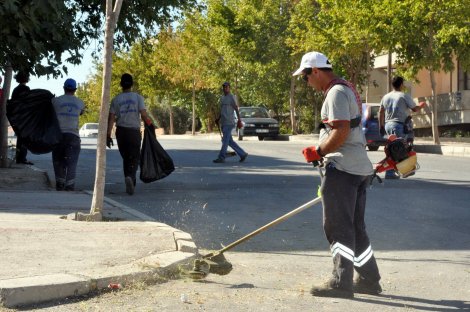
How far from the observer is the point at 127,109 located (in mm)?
13469

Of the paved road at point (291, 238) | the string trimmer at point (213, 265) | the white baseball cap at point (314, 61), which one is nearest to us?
the paved road at point (291, 238)

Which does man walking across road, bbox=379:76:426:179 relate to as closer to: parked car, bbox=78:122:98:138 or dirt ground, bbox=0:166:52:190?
dirt ground, bbox=0:166:52:190

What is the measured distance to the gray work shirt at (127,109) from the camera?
13445mm

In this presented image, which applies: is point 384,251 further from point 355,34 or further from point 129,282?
point 355,34

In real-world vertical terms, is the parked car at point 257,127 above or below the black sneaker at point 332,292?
above

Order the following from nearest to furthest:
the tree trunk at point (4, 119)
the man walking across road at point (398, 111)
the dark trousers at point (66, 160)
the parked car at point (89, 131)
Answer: the dark trousers at point (66, 160), the man walking across road at point (398, 111), the tree trunk at point (4, 119), the parked car at point (89, 131)

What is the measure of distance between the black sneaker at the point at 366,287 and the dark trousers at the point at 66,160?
7.88 metres

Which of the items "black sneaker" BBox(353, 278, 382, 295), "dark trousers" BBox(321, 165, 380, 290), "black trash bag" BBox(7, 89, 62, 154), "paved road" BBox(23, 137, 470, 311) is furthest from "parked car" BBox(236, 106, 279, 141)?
"dark trousers" BBox(321, 165, 380, 290)

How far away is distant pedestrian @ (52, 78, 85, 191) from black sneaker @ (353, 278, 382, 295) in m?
7.88

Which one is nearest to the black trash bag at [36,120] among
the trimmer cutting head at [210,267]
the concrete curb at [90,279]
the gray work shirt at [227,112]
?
the concrete curb at [90,279]

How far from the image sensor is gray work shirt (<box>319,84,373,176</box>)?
621 cm

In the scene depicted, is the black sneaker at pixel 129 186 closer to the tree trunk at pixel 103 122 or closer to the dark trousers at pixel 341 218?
the tree trunk at pixel 103 122

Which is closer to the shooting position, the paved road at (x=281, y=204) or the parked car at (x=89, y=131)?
the paved road at (x=281, y=204)

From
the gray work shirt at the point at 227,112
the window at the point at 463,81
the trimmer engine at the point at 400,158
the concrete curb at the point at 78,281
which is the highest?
the window at the point at 463,81
